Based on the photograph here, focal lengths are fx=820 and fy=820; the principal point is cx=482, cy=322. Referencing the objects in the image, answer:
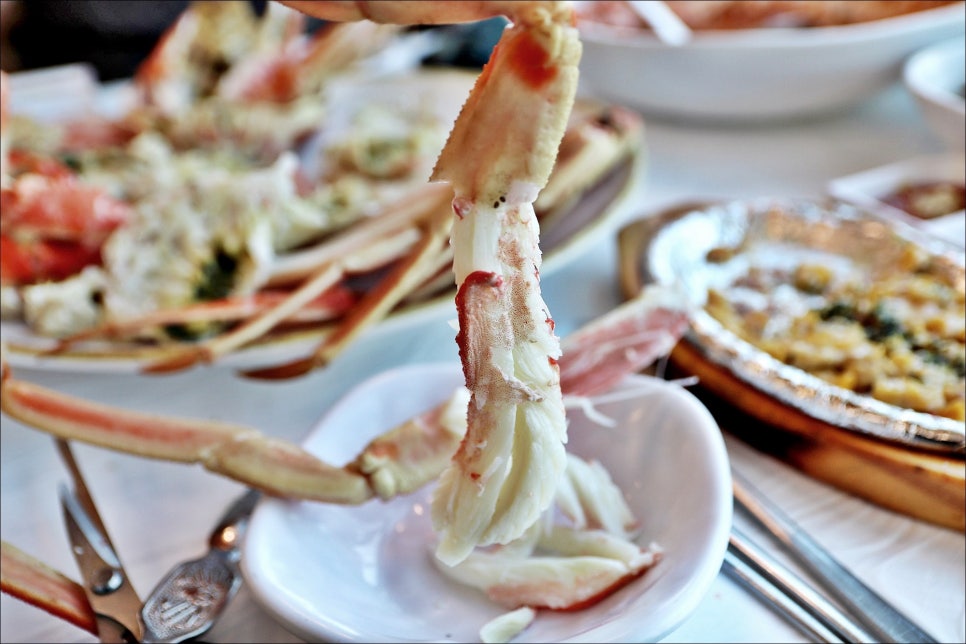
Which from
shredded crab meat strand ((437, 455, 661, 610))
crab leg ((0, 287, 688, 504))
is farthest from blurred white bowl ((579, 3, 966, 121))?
shredded crab meat strand ((437, 455, 661, 610))

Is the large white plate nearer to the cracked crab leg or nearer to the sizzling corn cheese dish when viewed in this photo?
the sizzling corn cheese dish

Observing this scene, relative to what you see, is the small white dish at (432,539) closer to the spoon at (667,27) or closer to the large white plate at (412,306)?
the large white plate at (412,306)

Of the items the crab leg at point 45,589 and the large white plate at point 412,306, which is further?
the large white plate at point 412,306

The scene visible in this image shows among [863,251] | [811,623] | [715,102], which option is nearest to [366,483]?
[811,623]

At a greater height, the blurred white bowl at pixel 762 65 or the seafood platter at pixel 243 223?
the blurred white bowl at pixel 762 65

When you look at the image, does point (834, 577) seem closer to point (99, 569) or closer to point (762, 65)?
point (99, 569)

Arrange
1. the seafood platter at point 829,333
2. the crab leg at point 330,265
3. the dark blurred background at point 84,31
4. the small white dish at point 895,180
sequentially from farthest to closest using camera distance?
the dark blurred background at point 84,31 < the small white dish at point 895,180 < the crab leg at point 330,265 < the seafood platter at point 829,333

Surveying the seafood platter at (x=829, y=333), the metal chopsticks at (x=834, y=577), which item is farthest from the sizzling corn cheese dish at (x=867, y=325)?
the metal chopsticks at (x=834, y=577)
